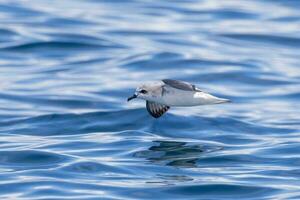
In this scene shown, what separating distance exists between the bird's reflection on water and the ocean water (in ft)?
0.08

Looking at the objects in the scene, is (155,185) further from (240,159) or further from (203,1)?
(203,1)

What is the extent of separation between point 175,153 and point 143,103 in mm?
3814

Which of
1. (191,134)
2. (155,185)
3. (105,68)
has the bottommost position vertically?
(155,185)

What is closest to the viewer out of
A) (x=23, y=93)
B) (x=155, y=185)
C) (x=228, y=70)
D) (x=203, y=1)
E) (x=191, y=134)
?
(x=155, y=185)

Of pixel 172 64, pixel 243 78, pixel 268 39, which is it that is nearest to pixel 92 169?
pixel 243 78

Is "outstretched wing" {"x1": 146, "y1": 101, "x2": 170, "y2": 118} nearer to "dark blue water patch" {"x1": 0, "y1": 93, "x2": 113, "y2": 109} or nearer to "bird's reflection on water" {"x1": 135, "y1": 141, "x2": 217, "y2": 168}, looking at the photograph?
"bird's reflection on water" {"x1": 135, "y1": 141, "x2": 217, "y2": 168}

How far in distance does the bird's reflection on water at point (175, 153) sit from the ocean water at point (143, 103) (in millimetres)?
23

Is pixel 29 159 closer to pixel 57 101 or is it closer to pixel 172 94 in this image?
pixel 172 94

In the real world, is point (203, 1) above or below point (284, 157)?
above

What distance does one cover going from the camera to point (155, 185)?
477 inches

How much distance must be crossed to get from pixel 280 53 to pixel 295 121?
5.83m

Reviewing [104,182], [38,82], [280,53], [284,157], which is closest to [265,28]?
[280,53]

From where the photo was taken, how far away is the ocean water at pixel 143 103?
12414 millimetres

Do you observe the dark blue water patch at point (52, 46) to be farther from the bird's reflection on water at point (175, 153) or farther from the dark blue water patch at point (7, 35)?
the bird's reflection on water at point (175, 153)
